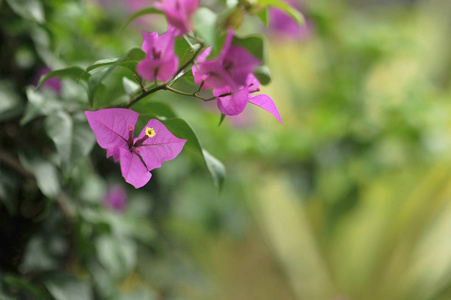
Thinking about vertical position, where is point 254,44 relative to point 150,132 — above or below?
above

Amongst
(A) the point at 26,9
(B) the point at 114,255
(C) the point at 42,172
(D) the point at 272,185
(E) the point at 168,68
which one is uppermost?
(E) the point at 168,68

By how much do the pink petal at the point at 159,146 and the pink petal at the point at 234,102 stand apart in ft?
0.17

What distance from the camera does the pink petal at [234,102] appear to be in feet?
1.25

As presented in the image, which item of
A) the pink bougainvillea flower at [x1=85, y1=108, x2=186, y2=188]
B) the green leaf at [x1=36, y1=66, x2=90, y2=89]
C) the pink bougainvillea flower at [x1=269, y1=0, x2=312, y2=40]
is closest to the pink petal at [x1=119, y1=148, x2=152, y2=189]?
the pink bougainvillea flower at [x1=85, y1=108, x2=186, y2=188]

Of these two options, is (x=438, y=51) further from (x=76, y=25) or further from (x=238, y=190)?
(x=76, y=25)

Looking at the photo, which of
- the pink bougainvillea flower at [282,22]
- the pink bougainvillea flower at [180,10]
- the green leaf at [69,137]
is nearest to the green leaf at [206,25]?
the pink bougainvillea flower at [180,10]

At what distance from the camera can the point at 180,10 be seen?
34cm

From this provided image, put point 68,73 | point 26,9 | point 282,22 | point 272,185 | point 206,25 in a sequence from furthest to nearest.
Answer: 1. point 272,185
2. point 282,22
3. point 26,9
4. point 68,73
5. point 206,25

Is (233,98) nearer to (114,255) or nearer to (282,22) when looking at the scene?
(114,255)

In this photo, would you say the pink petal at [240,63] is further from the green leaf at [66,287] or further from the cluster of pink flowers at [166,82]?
the green leaf at [66,287]

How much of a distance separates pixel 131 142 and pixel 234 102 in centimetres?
10

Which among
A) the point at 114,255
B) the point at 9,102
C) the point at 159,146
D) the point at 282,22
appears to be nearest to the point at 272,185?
the point at 282,22

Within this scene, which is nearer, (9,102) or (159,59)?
(159,59)

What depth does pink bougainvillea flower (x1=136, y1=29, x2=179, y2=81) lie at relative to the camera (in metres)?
0.35
